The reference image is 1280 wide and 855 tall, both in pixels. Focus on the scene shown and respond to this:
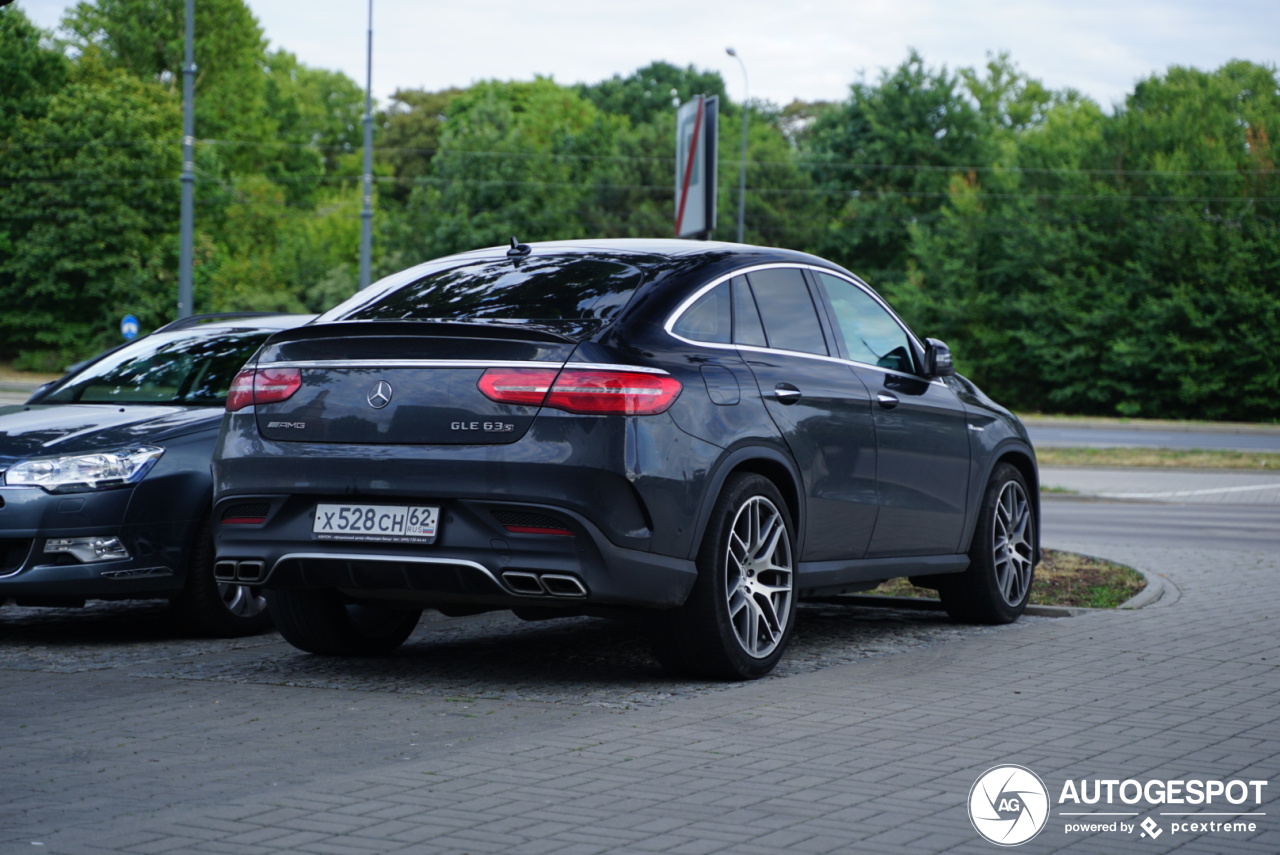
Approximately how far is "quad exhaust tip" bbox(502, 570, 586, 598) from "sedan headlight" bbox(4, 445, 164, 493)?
248 centimetres

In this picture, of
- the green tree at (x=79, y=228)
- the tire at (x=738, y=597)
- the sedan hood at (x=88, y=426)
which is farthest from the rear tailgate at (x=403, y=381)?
the green tree at (x=79, y=228)

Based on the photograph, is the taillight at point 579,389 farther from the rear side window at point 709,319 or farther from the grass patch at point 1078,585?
the grass patch at point 1078,585

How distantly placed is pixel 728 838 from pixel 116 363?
19.5 ft

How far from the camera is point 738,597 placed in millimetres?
6410

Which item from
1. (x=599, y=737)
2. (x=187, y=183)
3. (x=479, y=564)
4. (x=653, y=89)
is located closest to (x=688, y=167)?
(x=479, y=564)

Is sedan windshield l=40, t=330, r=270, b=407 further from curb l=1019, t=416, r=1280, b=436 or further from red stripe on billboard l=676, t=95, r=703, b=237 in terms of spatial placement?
curb l=1019, t=416, r=1280, b=436

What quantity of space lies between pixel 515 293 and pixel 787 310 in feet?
4.29

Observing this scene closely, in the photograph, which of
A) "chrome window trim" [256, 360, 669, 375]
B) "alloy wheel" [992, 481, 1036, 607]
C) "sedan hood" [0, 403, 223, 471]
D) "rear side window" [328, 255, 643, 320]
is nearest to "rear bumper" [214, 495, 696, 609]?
"chrome window trim" [256, 360, 669, 375]

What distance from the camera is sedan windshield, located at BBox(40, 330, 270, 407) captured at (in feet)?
27.8

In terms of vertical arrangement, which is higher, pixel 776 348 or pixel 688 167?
pixel 688 167

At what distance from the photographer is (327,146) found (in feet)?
290

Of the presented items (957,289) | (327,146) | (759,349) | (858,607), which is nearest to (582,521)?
(759,349)

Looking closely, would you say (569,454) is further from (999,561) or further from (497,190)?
(497,190)

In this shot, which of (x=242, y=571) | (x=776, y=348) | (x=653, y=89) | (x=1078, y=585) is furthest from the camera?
(x=653, y=89)
